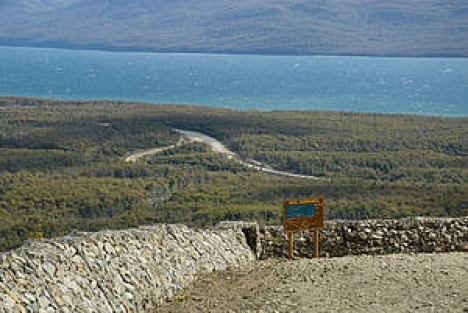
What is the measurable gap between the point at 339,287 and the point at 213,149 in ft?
186

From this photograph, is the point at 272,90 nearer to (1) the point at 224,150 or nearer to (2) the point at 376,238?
(1) the point at 224,150

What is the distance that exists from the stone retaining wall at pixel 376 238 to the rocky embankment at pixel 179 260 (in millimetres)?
20

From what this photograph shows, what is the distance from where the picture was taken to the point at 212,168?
5697 cm

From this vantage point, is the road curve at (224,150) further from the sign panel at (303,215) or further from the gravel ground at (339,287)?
the gravel ground at (339,287)

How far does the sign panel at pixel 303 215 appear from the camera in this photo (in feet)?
43.0

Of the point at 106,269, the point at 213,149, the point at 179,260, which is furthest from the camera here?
the point at 213,149

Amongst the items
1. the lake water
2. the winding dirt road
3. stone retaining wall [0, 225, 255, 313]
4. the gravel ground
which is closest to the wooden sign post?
the gravel ground

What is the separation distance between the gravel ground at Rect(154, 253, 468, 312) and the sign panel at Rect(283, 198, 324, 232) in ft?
2.59

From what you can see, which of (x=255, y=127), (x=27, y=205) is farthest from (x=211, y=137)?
(x=27, y=205)

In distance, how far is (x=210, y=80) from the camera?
181m

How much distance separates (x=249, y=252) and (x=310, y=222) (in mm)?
1535

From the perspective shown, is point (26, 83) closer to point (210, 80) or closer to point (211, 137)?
point (210, 80)

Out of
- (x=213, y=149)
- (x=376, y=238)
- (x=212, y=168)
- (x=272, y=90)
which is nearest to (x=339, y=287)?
(x=376, y=238)

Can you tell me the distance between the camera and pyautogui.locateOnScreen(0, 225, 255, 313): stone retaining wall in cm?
863
